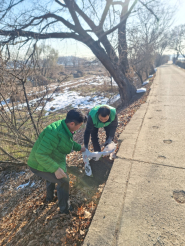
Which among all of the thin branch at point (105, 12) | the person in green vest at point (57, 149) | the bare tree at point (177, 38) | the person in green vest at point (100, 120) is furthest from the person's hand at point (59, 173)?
the bare tree at point (177, 38)

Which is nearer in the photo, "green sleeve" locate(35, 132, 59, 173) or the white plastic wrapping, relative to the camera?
"green sleeve" locate(35, 132, 59, 173)

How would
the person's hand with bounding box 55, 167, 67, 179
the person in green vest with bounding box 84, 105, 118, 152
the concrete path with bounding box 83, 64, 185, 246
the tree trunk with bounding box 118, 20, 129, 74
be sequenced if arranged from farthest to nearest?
the tree trunk with bounding box 118, 20, 129, 74
the person in green vest with bounding box 84, 105, 118, 152
the person's hand with bounding box 55, 167, 67, 179
the concrete path with bounding box 83, 64, 185, 246

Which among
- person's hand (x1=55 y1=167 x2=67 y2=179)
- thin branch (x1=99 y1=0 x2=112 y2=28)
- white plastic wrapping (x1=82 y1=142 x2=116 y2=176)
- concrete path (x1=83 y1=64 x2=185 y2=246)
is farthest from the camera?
thin branch (x1=99 y1=0 x2=112 y2=28)

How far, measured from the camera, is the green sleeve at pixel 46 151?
1810 millimetres

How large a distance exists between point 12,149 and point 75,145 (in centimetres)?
306

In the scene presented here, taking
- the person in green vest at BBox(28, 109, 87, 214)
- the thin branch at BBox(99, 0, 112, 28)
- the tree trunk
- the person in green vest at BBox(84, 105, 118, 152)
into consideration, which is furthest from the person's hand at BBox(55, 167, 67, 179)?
the tree trunk

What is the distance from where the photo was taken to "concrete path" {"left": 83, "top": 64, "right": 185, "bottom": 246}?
5.13 feet

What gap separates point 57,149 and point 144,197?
134 centimetres

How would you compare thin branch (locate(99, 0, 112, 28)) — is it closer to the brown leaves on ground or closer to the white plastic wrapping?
the white plastic wrapping

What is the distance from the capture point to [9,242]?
2.06 m

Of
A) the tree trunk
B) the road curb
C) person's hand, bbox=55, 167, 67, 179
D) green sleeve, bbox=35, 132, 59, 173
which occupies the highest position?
the tree trunk

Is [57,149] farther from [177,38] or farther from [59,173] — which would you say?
[177,38]

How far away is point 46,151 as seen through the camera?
1.82 metres

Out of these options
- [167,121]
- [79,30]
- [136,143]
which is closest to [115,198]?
[136,143]
